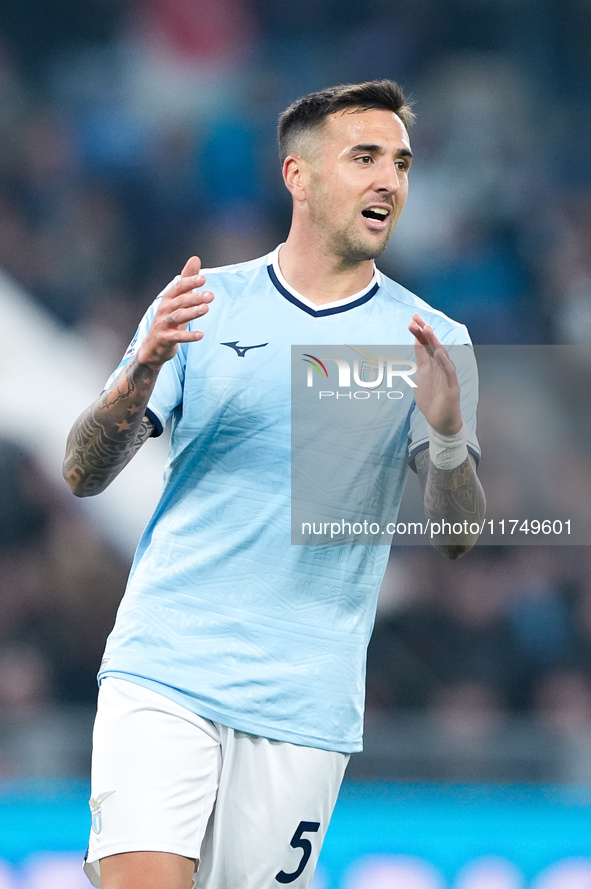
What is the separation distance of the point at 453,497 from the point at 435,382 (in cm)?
Result: 30

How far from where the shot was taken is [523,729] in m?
5.30

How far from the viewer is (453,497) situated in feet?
8.32

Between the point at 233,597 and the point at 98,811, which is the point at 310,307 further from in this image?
the point at 98,811

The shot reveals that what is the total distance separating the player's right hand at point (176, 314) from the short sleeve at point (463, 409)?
0.62m

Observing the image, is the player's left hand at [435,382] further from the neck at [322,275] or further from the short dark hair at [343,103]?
the short dark hair at [343,103]

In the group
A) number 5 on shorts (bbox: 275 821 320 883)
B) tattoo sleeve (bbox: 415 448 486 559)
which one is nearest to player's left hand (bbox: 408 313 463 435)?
tattoo sleeve (bbox: 415 448 486 559)

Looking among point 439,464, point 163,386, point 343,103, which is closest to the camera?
point 439,464

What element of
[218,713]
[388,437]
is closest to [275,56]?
[388,437]

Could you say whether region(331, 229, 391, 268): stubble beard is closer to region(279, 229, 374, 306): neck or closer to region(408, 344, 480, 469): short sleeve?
region(279, 229, 374, 306): neck

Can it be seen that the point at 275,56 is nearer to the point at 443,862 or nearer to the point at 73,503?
the point at 73,503

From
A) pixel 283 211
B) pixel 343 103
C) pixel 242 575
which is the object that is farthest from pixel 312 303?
pixel 283 211

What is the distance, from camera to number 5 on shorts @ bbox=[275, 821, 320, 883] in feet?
8.18

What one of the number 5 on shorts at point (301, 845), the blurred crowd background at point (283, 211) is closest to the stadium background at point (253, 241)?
the blurred crowd background at point (283, 211)

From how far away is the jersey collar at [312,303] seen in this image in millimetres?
2773
